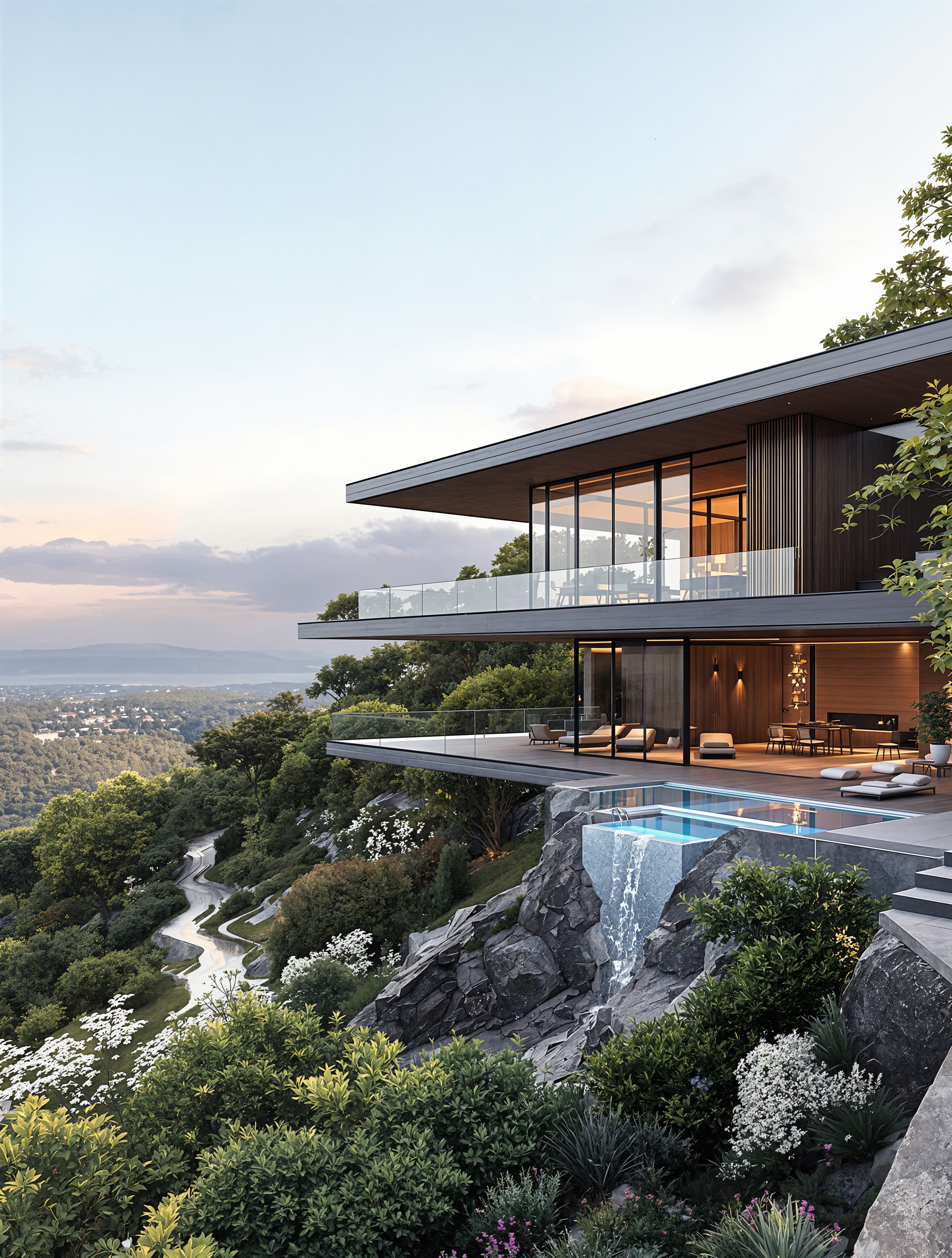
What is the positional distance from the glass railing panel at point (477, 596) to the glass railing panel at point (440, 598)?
136mm

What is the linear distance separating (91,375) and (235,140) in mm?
16311

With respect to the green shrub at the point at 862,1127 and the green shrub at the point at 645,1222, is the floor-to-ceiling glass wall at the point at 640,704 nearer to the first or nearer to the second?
the green shrub at the point at 862,1127

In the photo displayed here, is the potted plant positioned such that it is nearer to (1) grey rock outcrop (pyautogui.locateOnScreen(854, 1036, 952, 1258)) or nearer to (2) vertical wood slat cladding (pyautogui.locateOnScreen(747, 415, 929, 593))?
(2) vertical wood slat cladding (pyautogui.locateOnScreen(747, 415, 929, 593))

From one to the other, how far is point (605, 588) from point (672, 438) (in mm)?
3507

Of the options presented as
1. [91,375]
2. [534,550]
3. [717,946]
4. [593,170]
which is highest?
[593,170]

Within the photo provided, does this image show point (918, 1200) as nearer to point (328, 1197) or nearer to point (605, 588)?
point (328, 1197)

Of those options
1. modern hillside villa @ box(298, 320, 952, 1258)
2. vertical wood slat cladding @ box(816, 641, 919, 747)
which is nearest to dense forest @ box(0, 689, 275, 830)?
modern hillside villa @ box(298, 320, 952, 1258)

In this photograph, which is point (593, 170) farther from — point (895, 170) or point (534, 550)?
point (534, 550)

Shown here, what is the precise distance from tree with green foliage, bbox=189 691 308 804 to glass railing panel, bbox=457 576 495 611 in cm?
3524

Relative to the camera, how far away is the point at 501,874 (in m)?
20.3

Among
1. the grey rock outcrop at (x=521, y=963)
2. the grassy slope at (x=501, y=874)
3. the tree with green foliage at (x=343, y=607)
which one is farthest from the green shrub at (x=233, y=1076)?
the tree with green foliage at (x=343, y=607)

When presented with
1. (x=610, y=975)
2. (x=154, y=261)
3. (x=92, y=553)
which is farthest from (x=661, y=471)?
(x=92, y=553)

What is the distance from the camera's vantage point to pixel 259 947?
3034cm

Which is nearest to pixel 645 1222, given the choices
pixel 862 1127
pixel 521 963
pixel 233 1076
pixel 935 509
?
pixel 862 1127
